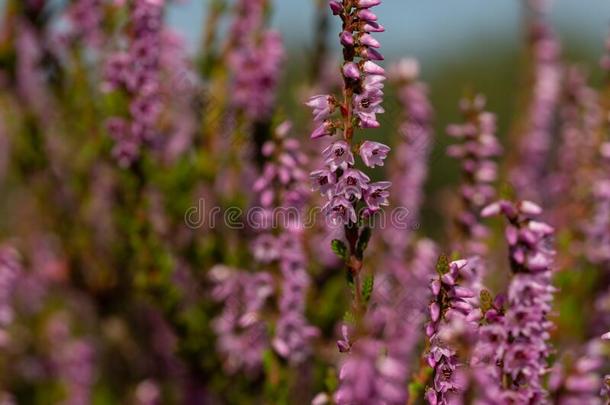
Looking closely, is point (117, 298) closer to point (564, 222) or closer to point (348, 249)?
point (564, 222)

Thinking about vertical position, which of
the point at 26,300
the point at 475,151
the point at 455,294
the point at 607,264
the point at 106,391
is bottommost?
the point at 106,391

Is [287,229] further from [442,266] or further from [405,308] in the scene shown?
[442,266]

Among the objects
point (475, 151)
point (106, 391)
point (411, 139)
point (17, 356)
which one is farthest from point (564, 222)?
point (17, 356)

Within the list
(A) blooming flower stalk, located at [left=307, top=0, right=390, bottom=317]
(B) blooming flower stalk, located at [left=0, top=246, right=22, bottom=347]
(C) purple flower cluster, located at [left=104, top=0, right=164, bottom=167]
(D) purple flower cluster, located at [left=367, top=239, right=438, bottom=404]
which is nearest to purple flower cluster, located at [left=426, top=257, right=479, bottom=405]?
(A) blooming flower stalk, located at [left=307, top=0, right=390, bottom=317]

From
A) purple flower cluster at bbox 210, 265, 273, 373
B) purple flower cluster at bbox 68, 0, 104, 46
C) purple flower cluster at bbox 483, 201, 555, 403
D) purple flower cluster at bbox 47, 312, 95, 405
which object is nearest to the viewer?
purple flower cluster at bbox 483, 201, 555, 403

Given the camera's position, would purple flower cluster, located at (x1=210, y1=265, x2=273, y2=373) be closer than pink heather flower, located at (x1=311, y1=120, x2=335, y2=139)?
No

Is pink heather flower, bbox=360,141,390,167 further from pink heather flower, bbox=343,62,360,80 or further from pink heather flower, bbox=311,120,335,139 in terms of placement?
pink heather flower, bbox=343,62,360,80

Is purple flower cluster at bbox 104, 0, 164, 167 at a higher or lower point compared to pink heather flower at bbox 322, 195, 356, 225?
higher

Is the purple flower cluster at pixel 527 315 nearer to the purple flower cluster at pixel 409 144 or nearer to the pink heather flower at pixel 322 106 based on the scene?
the pink heather flower at pixel 322 106
